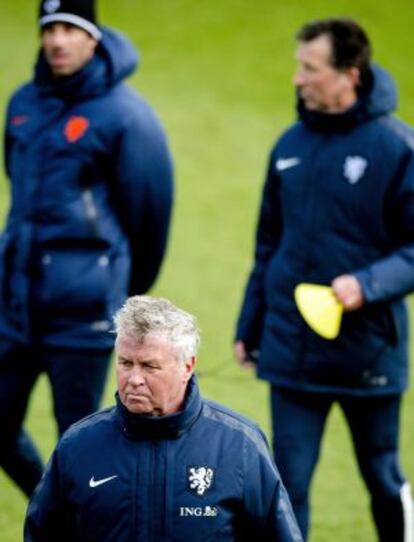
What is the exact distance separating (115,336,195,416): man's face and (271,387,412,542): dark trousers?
5.48 ft

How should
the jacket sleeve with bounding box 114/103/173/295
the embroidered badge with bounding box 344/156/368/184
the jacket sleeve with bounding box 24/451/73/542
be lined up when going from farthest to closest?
the jacket sleeve with bounding box 114/103/173/295 < the embroidered badge with bounding box 344/156/368/184 < the jacket sleeve with bounding box 24/451/73/542

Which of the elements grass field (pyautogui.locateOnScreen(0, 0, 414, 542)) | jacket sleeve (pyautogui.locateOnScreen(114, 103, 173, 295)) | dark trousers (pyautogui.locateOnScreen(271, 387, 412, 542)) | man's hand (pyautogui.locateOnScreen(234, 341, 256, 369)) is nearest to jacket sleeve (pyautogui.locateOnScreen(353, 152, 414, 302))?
dark trousers (pyautogui.locateOnScreen(271, 387, 412, 542))

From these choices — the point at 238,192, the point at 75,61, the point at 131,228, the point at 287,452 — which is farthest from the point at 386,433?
the point at 238,192

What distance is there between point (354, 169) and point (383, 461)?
3.43 ft

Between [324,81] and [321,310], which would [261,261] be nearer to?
[321,310]

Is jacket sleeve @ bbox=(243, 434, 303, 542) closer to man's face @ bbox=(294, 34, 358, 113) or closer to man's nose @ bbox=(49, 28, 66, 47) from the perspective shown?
man's face @ bbox=(294, 34, 358, 113)

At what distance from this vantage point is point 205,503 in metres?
4.91

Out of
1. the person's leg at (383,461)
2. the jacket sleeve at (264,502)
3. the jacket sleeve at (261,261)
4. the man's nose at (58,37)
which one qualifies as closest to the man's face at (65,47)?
the man's nose at (58,37)

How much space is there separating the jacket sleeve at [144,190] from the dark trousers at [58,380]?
1.57ft

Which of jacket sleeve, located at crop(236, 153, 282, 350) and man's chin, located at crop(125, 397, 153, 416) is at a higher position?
man's chin, located at crop(125, 397, 153, 416)

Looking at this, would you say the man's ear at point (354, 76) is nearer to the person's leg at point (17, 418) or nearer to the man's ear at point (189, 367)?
the person's leg at point (17, 418)

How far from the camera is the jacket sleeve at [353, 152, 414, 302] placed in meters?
6.34

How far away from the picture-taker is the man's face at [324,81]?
6.47 metres

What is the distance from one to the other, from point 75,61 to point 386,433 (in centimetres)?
173
